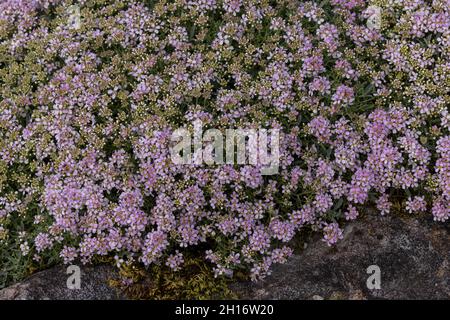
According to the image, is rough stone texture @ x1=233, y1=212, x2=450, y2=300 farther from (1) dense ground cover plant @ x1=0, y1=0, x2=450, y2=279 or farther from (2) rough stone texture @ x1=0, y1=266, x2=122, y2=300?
(2) rough stone texture @ x1=0, y1=266, x2=122, y2=300

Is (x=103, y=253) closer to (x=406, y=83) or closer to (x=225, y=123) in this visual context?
(x=225, y=123)

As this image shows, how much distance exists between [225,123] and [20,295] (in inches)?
90.2

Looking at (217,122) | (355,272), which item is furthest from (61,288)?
(355,272)

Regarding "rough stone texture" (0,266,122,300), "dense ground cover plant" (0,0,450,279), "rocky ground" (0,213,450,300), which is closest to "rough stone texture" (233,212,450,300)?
"rocky ground" (0,213,450,300)

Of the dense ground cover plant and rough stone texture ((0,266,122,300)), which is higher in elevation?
the dense ground cover plant

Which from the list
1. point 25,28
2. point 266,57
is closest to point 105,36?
point 25,28

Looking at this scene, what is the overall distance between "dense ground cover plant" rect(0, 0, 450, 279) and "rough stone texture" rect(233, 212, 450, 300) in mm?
138

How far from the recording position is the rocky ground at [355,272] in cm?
→ 471

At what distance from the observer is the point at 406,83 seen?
18.4ft

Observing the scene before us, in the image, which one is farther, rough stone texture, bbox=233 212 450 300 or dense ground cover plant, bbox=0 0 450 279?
dense ground cover plant, bbox=0 0 450 279

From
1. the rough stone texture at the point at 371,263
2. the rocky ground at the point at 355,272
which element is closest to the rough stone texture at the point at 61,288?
the rocky ground at the point at 355,272

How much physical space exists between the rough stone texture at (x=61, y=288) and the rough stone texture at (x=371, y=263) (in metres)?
1.12

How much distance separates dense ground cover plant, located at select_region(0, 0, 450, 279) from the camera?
5.02 meters

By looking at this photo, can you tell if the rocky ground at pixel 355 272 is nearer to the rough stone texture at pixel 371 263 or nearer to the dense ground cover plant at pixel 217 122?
the rough stone texture at pixel 371 263
